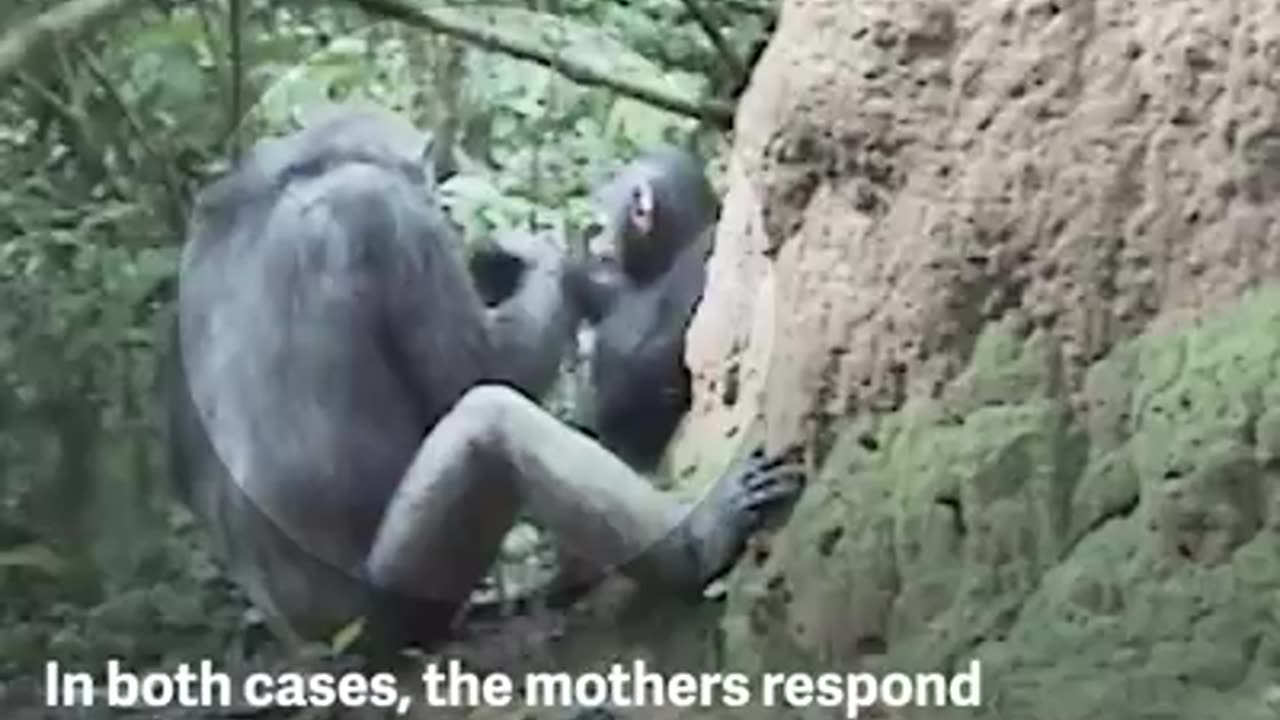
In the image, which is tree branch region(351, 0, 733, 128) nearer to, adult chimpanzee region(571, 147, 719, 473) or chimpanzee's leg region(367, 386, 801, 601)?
adult chimpanzee region(571, 147, 719, 473)

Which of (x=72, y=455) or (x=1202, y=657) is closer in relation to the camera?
(x=1202, y=657)

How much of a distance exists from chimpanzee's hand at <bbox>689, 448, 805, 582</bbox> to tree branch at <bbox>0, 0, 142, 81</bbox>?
0.53m

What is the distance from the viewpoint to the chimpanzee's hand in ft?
5.26

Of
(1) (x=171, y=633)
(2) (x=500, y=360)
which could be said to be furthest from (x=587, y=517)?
(1) (x=171, y=633)

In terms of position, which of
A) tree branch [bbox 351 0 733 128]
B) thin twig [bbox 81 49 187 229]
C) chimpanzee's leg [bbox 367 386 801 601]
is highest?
tree branch [bbox 351 0 733 128]

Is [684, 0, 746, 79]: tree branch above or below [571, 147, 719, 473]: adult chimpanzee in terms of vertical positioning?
above

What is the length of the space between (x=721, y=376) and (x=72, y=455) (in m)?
0.44

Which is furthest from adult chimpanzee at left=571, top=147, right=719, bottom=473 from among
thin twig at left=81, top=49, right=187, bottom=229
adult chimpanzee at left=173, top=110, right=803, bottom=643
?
thin twig at left=81, top=49, right=187, bottom=229

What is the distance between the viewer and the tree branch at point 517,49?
1.59 m

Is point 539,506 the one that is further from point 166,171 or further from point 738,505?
point 166,171

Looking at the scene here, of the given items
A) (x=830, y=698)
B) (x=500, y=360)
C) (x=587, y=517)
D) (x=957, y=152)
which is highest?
(x=957, y=152)

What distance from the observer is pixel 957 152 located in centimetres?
159

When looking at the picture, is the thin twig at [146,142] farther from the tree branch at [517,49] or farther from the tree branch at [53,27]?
the tree branch at [517,49]

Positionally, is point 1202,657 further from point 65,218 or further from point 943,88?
point 65,218
